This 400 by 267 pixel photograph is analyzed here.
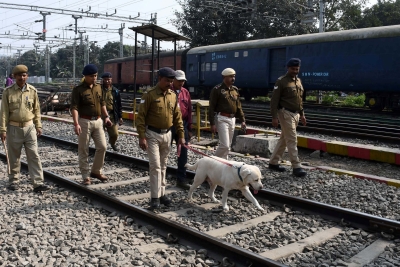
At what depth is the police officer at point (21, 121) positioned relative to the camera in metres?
6.32

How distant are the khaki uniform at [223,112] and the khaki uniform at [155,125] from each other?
4.25ft

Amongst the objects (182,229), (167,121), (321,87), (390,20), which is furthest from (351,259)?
(390,20)

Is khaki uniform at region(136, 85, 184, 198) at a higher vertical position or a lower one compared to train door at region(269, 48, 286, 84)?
lower

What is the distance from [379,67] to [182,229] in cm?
1428

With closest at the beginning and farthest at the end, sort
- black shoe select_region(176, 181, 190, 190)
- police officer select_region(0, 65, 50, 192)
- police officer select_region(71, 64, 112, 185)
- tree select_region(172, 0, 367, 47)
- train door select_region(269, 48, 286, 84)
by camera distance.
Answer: police officer select_region(0, 65, 50, 192), police officer select_region(71, 64, 112, 185), black shoe select_region(176, 181, 190, 190), train door select_region(269, 48, 286, 84), tree select_region(172, 0, 367, 47)

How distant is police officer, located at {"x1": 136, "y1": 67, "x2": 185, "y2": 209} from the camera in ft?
17.7

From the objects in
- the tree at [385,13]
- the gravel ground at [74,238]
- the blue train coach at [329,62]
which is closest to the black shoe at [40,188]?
the gravel ground at [74,238]

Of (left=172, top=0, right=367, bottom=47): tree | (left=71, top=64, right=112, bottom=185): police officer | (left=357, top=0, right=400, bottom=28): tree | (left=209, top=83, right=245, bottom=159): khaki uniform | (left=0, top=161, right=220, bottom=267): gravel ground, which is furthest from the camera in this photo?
(left=357, top=0, right=400, bottom=28): tree

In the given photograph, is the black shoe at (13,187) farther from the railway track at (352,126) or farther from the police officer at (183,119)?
the railway track at (352,126)

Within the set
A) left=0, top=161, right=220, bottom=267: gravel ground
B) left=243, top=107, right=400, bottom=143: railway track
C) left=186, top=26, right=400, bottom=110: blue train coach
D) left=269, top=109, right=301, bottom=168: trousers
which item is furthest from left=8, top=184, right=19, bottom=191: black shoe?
left=186, top=26, right=400, bottom=110: blue train coach

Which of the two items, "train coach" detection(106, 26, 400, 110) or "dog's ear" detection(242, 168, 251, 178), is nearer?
"dog's ear" detection(242, 168, 251, 178)

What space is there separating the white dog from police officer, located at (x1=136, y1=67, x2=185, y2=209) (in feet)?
1.85

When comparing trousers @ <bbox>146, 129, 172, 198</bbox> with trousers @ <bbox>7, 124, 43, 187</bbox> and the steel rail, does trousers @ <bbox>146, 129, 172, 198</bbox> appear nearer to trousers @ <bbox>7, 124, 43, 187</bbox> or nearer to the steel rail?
the steel rail

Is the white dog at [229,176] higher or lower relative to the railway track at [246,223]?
higher
